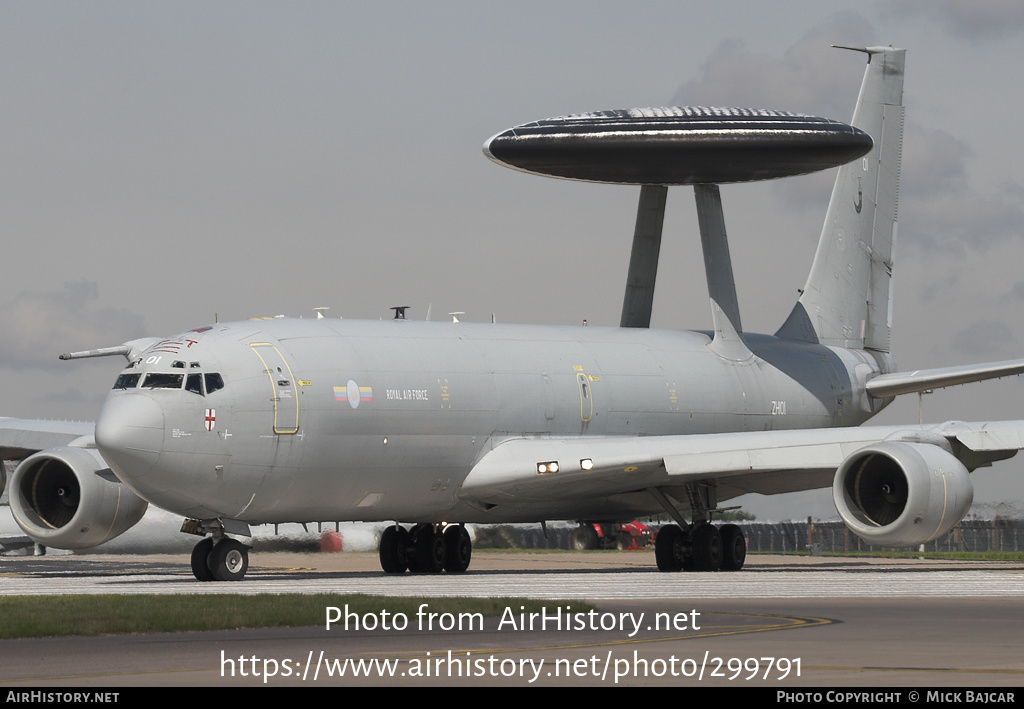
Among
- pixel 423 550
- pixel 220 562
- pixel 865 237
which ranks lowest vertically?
pixel 423 550

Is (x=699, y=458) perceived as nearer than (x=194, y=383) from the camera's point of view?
No

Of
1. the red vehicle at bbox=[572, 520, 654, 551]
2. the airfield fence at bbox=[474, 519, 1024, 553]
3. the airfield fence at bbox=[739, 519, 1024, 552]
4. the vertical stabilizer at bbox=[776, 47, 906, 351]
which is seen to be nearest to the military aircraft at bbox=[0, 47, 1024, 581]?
the vertical stabilizer at bbox=[776, 47, 906, 351]

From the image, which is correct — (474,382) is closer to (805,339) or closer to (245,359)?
(245,359)

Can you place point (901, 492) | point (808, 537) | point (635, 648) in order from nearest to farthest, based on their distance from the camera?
point (635, 648) → point (901, 492) → point (808, 537)

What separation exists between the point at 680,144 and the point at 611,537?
2497 cm

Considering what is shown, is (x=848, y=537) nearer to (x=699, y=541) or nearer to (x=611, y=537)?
(x=611, y=537)

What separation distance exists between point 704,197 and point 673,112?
14.5ft

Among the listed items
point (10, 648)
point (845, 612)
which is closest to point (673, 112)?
point (845, 612)

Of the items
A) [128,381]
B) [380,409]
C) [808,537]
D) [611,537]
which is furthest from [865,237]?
[128,381]

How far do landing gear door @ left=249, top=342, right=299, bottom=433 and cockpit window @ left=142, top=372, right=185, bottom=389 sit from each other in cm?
155

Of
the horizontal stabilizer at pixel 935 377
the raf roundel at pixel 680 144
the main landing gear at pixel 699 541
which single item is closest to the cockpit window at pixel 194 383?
the main landing gear at pixel 699 541

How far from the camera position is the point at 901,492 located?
94.2 ft

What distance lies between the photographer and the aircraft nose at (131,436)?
1024 inches

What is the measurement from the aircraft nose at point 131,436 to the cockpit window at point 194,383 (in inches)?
25.7
